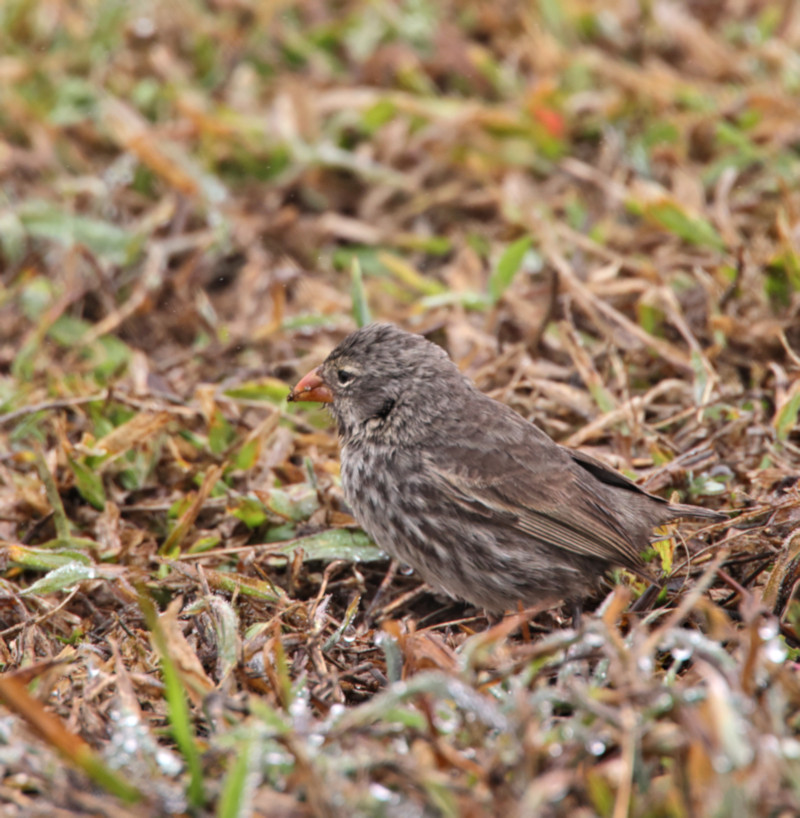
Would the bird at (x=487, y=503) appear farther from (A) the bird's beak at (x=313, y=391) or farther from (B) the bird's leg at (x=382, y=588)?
(A) the bird's beak at (x=313, y=391)

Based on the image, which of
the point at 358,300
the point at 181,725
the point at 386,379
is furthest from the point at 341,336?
the point at 181,725

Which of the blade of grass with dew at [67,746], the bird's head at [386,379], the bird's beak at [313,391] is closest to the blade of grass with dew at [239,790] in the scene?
the blade of grass with dew at [67,746]

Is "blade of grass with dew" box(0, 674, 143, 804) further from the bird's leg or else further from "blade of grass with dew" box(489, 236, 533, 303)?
"blade of grass with dew" box(489, 236, 533, 303)

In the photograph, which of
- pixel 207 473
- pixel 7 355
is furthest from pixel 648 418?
pixel 7 355

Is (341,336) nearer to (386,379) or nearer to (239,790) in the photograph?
(386,379)

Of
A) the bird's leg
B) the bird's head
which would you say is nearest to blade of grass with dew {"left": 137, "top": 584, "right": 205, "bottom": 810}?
the bird's leg

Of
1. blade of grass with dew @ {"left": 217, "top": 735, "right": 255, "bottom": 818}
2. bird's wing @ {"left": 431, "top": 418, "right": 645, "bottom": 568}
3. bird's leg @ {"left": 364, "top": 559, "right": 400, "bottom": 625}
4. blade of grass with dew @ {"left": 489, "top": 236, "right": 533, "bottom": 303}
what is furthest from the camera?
blade of grass with dew @ {"left": 489, "top": 236, "right": 533, "bottom": 303}

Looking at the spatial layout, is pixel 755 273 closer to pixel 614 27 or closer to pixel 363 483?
pixel 363 483
